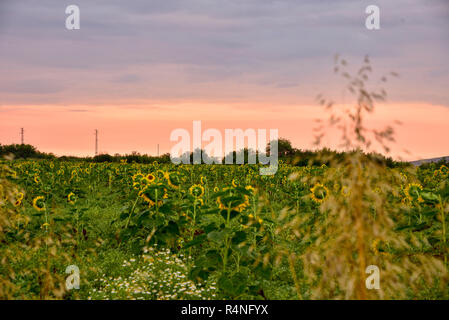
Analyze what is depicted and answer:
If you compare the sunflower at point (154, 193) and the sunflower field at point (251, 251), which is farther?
the sunflower at point (154, 193)

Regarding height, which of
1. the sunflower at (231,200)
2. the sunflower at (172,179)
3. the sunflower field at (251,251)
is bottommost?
the sunflower field at (251,251)

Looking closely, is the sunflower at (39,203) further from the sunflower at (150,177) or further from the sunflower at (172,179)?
the sunflower at (172,179)

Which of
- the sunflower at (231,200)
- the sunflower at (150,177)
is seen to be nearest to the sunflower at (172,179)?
the sunflower at (150,177)

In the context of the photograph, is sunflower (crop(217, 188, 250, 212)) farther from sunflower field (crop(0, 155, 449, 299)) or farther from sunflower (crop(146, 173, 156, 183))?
sunflower (crop(146, 173, 156, 183))

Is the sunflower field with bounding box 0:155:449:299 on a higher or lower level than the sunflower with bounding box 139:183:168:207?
lower

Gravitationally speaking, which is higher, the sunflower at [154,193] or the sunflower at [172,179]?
the sunflower at [172,179]

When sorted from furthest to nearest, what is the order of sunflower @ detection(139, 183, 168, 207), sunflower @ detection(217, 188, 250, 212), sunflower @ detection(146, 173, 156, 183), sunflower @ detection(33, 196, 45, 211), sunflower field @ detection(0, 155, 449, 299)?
sunflower @ detection(33, 196, 45, 211) → sunflower @ detection(146, 173, 156, 183) → sunflower @ detection(139, 183, 168, 207) → sunflower @ detection(217, 188, 250, 212) → sunflower field @ detection(0, 155, 449, 299)

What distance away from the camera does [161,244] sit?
19.4 ft

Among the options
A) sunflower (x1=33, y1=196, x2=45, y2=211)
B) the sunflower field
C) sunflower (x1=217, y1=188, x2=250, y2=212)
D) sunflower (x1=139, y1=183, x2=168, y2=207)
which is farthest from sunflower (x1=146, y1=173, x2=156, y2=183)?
sunflower (x1=217, y1=188, x2=250, y2=212)

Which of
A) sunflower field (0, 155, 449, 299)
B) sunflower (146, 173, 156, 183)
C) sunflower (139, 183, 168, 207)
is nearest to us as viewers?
sunflower field (0, 155, 449, 299)

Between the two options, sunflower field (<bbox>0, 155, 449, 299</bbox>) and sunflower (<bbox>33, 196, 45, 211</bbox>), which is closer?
sunflower field (<bbox>0, 155, 449, 299</bbox>)

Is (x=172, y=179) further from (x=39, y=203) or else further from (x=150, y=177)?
(x=39, y=203)
